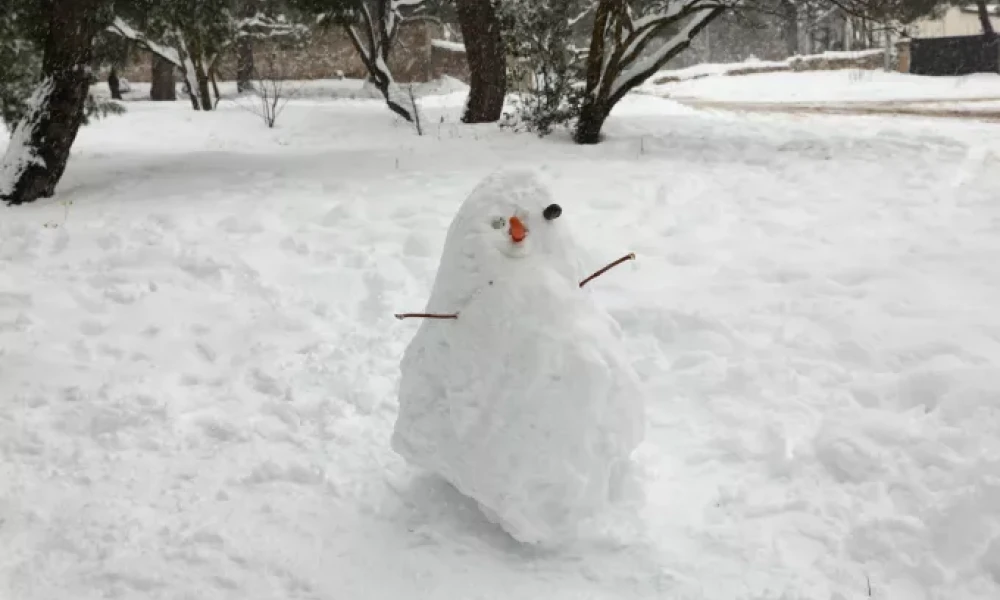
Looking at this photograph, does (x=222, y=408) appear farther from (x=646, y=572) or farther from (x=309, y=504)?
(x=646, y=572)

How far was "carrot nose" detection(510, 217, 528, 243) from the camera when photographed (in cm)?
279

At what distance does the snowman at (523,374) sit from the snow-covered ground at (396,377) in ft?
1.20

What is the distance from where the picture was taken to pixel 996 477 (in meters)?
3.05

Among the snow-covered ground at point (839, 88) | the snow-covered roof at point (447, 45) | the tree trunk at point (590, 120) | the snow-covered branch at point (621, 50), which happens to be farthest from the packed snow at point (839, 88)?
the tree trunk at point (590, 120)

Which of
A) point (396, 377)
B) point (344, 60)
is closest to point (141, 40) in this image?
point (396, 377)

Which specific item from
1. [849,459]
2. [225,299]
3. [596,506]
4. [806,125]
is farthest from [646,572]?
[806,125]

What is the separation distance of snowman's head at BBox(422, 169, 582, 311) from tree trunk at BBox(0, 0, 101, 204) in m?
6.11

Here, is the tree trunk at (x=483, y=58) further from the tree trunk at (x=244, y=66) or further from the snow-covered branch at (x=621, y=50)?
the tree trunk at (x=244, y=66)

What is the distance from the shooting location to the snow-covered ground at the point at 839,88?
60.2 feet

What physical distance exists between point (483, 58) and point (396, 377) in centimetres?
801

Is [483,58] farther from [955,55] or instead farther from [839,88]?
[955,55]

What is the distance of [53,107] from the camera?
727 centimetres

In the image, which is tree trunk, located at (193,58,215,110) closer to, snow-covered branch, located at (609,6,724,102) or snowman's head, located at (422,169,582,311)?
snow-covered branch, located at (609,6,724,102)

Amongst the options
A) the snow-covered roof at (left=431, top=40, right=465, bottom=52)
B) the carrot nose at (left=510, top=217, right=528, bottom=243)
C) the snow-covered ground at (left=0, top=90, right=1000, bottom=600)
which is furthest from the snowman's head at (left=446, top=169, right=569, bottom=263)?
the snow-covered roof at (left=431, top=40, right=465, bottom=52)
